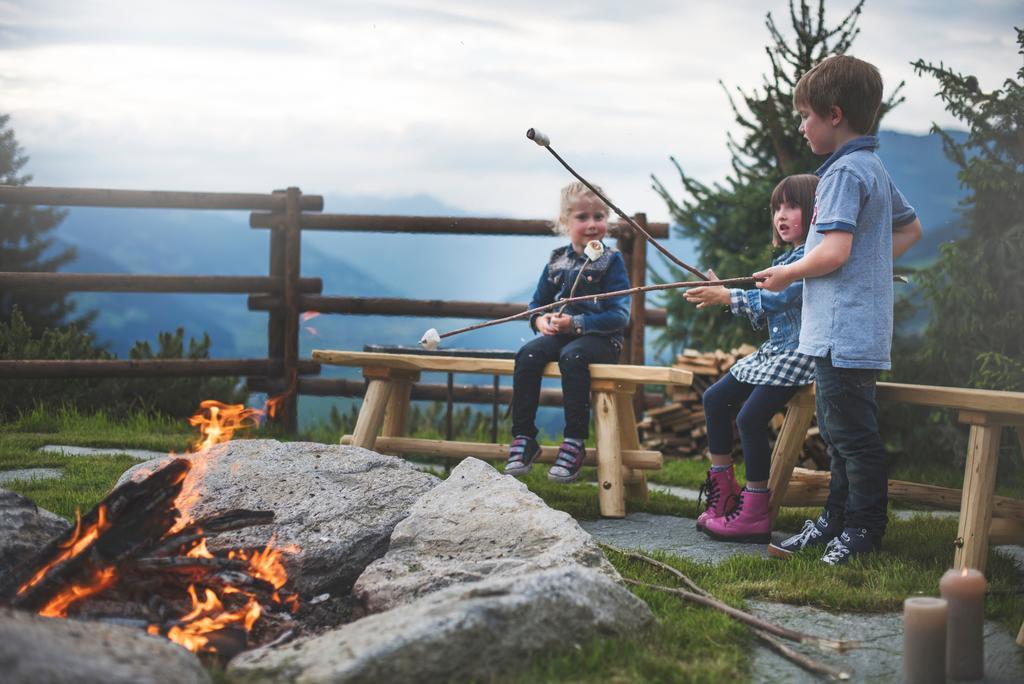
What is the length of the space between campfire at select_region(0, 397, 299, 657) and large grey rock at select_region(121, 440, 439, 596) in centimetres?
24

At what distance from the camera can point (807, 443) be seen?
273 inches

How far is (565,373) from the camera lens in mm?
4832

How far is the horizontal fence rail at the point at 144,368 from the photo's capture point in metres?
6.83

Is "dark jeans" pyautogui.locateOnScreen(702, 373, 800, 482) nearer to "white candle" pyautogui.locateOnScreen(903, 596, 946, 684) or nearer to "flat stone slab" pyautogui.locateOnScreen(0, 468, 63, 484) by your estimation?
"white candle" pyautogui.locateOnScreen(903, 596, 946, 684)

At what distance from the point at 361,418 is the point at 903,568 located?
2.79 metres

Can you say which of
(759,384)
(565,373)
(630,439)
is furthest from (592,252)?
(759,384)

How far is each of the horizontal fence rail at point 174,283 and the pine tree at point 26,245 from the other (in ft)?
9.22

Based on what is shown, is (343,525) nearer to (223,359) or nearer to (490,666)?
(490,666)

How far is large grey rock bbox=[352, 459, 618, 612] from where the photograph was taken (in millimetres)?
2975

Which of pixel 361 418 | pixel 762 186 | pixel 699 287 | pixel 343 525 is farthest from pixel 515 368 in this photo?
pixel 762 186

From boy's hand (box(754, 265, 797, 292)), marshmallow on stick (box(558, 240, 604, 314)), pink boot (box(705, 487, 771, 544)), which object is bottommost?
pink boot (box(705, 487, 771, 544))

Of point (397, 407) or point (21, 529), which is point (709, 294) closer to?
point (397, 407)

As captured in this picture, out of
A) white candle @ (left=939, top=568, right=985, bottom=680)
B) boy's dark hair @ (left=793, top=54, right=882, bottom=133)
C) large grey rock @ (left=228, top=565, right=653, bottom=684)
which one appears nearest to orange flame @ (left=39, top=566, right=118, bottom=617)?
large grey rock @ (left=228, top=565, right=653, bottom=684)

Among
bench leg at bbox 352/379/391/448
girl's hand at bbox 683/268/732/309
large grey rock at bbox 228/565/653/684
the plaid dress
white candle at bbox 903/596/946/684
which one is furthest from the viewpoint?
bench leg at bbox 352/379/391/448
